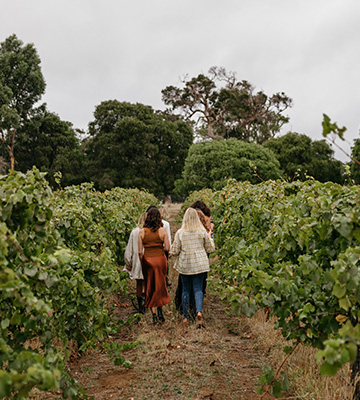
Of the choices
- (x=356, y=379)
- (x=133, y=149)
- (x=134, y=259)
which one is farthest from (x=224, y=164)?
(x=356, y=379)

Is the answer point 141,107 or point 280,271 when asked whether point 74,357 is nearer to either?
point 280,271

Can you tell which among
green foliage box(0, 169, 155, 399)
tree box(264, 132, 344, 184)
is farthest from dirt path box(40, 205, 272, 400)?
tree box(264, 132, 344, 184)

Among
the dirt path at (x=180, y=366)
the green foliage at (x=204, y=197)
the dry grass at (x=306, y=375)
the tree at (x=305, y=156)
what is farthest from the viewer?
the tree at (x=305, y=156)

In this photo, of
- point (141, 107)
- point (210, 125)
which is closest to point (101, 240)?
point (141, 107)

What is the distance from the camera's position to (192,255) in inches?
246

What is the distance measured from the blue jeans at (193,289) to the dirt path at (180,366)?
295 mm

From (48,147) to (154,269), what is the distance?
33.5 m

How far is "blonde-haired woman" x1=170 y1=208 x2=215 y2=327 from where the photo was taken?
6242mm

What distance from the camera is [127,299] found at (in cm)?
830

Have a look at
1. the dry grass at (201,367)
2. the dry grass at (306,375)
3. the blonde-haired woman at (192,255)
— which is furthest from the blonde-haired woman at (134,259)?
the dry grass at (306,375)

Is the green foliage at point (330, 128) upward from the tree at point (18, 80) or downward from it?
downward

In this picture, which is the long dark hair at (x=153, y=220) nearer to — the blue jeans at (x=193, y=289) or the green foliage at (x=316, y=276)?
the blue jeans at (x=193, y=289)

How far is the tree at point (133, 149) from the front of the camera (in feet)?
121

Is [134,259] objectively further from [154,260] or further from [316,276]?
[316,276]
